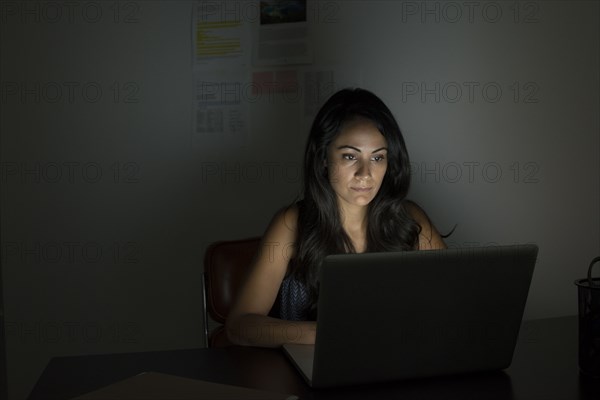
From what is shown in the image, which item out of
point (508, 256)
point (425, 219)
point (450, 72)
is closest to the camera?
point (508, 256)

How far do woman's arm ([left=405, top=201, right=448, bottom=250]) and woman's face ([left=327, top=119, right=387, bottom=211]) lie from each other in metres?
0.23

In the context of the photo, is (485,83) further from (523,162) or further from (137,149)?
(137,149)

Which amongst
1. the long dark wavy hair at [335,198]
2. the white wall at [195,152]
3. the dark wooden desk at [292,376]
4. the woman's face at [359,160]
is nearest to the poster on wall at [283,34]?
the white wall at [195,152]

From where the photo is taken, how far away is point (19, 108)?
9.45ft

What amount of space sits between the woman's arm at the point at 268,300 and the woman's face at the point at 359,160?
0.21m

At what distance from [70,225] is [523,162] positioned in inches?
80.1

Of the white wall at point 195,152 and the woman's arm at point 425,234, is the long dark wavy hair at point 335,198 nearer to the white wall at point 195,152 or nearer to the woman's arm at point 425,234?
the woman's arm at point 425,234

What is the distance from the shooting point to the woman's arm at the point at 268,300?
1.51m

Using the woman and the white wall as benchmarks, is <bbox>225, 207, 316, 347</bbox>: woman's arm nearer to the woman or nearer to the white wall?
the woman

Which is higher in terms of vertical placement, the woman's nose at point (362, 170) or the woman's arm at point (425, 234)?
the woman's nose at point (362, 170)

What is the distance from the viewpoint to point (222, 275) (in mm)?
1997

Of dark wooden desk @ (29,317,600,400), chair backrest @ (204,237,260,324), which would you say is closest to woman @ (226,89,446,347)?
chair backrest @ (204,237,260,324)

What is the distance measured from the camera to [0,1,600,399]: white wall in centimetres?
280

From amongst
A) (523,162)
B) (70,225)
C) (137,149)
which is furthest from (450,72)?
(70,225)
